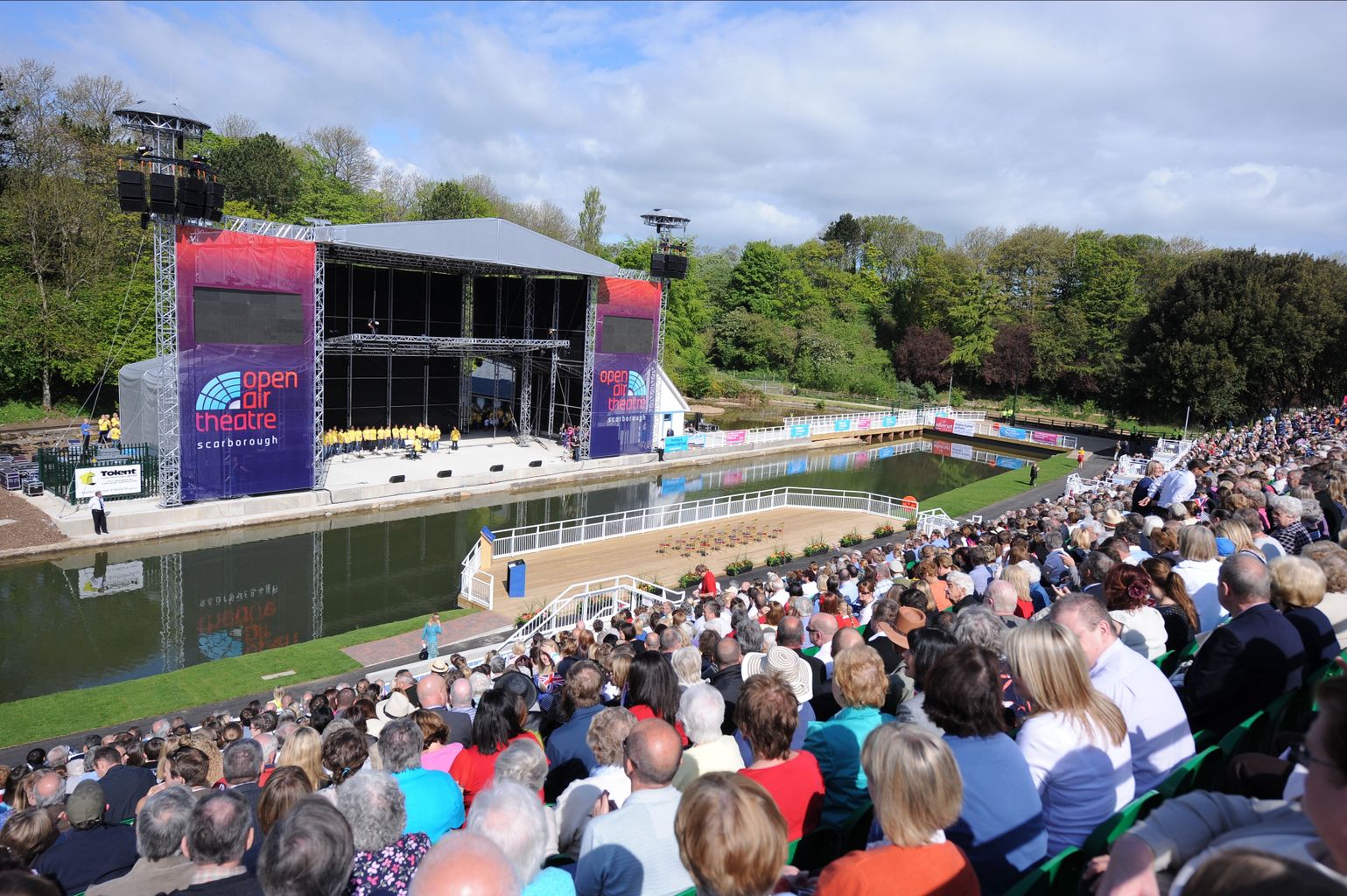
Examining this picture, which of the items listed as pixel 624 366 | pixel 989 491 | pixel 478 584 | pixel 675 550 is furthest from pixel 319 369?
pixel 989 491

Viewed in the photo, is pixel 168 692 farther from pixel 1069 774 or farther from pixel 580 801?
pixel 1069 774

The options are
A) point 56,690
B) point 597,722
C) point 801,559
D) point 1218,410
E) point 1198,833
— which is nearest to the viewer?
point 1198,833

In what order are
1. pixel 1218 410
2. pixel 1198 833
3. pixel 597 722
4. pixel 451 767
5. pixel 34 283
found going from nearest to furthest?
pixel 1198 833 < pixel 597 722 < pixel 451 767 < pixel 34 283 < pixel 1218 410

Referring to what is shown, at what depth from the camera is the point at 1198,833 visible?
2.06m

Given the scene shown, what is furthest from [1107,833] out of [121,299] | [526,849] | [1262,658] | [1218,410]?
[1218,410]

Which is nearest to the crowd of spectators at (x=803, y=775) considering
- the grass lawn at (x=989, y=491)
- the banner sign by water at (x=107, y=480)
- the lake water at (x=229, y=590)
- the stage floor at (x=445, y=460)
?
the lake water at (x=229, y=590)

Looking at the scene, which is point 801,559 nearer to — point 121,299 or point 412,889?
point 412,889

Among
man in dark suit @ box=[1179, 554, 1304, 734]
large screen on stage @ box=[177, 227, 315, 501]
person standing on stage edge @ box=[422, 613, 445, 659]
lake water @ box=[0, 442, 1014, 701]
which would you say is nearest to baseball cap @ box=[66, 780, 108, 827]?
man in dark suit @ box=[1179, 554, 1304, 734]

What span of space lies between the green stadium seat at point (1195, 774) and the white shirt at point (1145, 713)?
0.22 ft

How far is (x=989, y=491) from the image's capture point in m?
29.8

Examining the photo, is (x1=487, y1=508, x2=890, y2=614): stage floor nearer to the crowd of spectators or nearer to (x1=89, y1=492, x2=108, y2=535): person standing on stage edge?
(x1=89, y1=492, x2=108, y2=535): person standing on stage edge

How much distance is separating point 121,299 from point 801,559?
2908cm

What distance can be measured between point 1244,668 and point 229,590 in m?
18.7

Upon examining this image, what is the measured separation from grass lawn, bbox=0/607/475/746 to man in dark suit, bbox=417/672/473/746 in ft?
26.8
